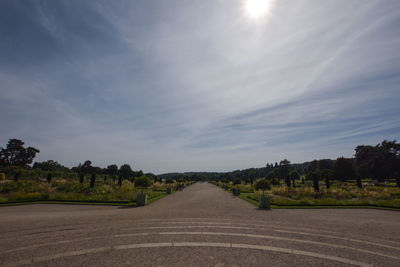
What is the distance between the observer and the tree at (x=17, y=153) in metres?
74.8

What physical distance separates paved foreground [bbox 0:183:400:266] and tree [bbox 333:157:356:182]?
2098 inches

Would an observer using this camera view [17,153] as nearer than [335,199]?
No

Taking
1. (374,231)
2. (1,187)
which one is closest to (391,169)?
(374,231)

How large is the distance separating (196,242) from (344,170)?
211ft

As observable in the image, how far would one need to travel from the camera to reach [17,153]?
7769 centimetres

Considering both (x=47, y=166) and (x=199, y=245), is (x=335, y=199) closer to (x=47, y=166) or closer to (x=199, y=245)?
(x=199, y=245)

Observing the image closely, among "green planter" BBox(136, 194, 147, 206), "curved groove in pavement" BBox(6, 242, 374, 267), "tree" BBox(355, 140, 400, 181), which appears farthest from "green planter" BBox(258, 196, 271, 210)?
"tree" BBox(355, 140, 400, 181)

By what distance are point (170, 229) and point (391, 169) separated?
7884 centimetres

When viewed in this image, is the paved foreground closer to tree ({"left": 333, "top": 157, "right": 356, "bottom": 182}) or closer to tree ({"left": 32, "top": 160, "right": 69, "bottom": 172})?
tree ({"left": 333, "top": 157, "right": 356, "bottom": 182})

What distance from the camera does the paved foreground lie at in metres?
6.21

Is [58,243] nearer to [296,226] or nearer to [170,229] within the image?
[170,229]

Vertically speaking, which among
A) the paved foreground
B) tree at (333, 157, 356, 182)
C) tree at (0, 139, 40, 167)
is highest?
tree at (0, 139, 40, 167)

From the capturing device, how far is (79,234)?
28.6 feet

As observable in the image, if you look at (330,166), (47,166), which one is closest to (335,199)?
(330,166)
